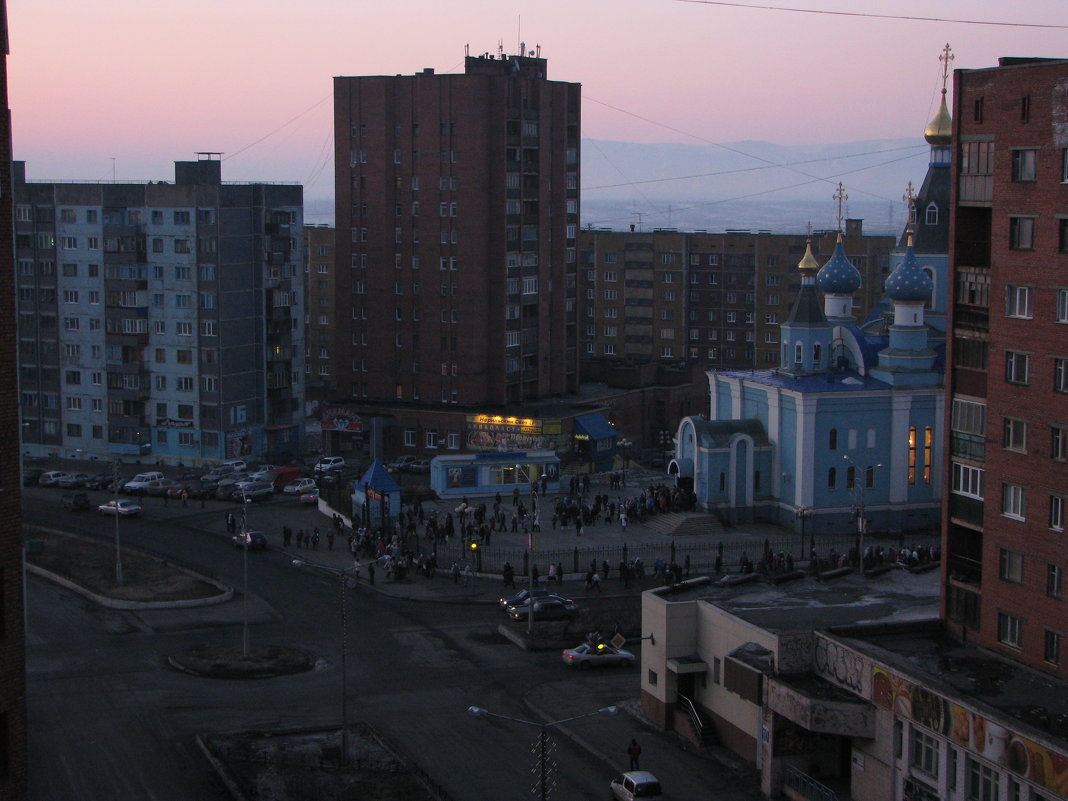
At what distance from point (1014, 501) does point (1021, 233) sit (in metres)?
6.14

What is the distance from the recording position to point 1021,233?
114 feet

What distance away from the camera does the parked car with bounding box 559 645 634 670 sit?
4678 centimetres

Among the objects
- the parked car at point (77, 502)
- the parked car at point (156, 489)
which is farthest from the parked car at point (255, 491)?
the parked car at point (77, 502)

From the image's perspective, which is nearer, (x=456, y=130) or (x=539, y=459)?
(x=539, y=459)

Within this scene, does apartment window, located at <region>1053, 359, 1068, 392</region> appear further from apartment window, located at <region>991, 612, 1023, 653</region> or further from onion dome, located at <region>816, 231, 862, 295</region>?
onion dome, located at <region>816, 231, 862, 295</region>

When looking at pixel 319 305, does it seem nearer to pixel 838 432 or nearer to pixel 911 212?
pixel 911 212

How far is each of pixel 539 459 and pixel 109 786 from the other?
1625 inches

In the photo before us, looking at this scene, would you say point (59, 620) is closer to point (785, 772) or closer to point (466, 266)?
point (785, 772)

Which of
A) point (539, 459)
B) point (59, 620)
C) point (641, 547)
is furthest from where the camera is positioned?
point (539, 459)

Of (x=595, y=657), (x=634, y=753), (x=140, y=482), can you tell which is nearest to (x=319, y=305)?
(x=140, y=482)

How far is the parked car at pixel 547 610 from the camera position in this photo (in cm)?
5162

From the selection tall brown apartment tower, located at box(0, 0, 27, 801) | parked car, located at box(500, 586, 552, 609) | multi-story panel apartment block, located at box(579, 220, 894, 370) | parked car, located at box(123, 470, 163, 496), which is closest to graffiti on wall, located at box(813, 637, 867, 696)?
parked car, located at box(500, 586, 552, 609)

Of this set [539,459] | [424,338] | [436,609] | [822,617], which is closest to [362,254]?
[424,338]

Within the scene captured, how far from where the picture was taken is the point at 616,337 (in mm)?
123188
